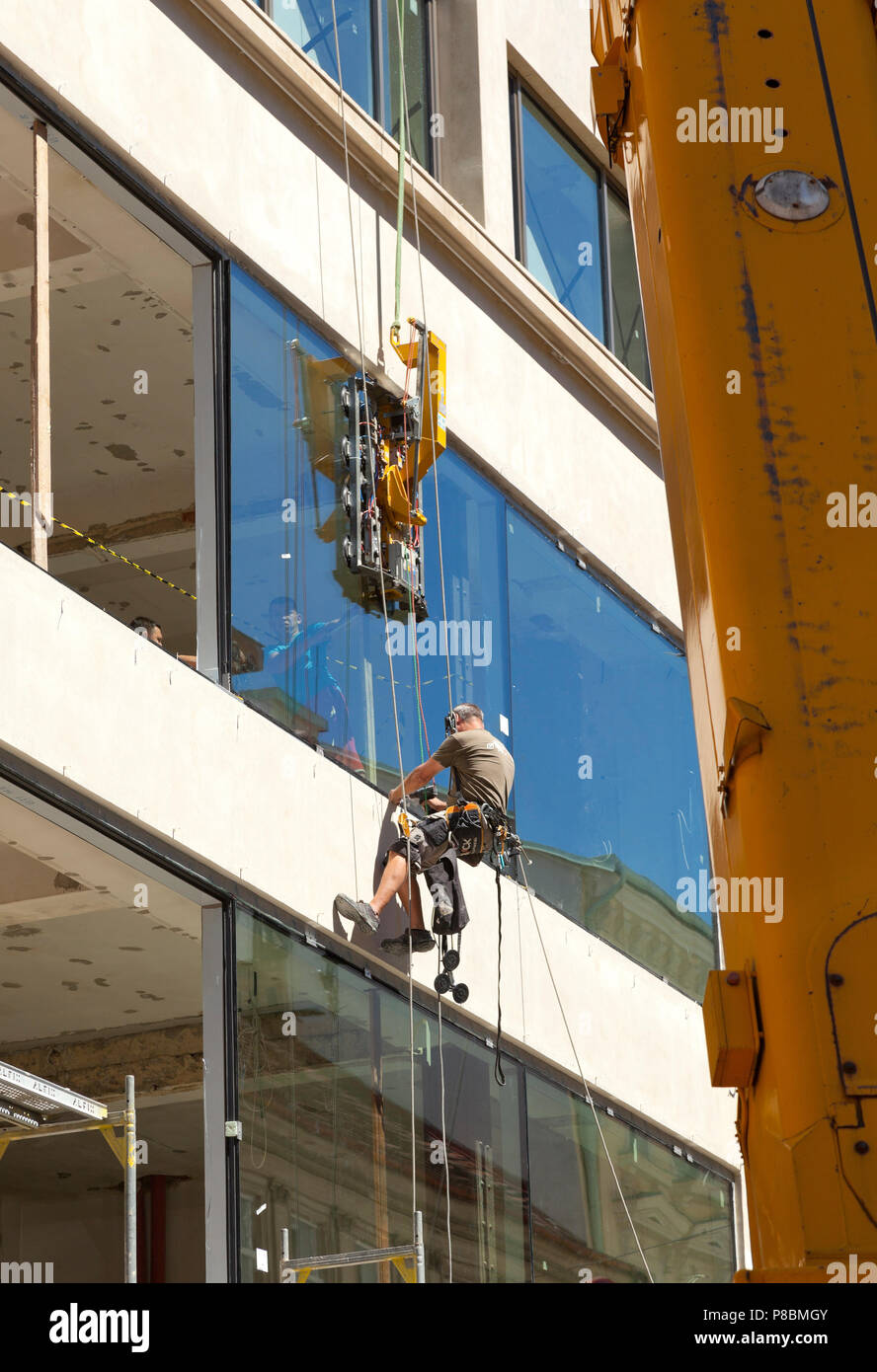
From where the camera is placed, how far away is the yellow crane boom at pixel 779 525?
435cm


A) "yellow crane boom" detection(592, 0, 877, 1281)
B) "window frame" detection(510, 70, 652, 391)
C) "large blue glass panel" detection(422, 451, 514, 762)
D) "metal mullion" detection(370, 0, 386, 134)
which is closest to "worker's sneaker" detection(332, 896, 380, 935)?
"large blue glass panel" detection(422, 451, 514, 762)

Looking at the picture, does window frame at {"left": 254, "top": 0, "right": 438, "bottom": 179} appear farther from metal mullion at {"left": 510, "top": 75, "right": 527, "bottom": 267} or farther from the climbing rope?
metal mullion at {"left": 510, "top": 75, "right": 527, "bottom": 267}

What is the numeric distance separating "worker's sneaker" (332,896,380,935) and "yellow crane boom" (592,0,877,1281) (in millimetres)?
7309

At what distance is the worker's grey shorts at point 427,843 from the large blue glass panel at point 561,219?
7073mm

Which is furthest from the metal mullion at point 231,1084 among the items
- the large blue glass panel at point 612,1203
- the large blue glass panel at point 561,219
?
the large blue glass panel at point 561,219

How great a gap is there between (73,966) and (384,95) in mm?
7105

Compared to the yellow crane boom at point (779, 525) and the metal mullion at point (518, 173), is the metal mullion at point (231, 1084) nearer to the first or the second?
the yellow crane boom at point (779, 525)

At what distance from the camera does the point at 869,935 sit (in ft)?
14.3

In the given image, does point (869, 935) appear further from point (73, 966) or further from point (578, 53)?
point (578, 53)

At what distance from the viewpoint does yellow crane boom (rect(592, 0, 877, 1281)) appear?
4.35m

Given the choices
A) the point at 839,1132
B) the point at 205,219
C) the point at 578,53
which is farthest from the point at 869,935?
the point at 578,53

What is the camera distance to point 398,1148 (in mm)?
13141

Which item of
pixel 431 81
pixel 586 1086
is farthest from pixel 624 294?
pixel 586 1086

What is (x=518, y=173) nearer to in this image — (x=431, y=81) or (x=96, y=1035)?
(x=431, y=81)
